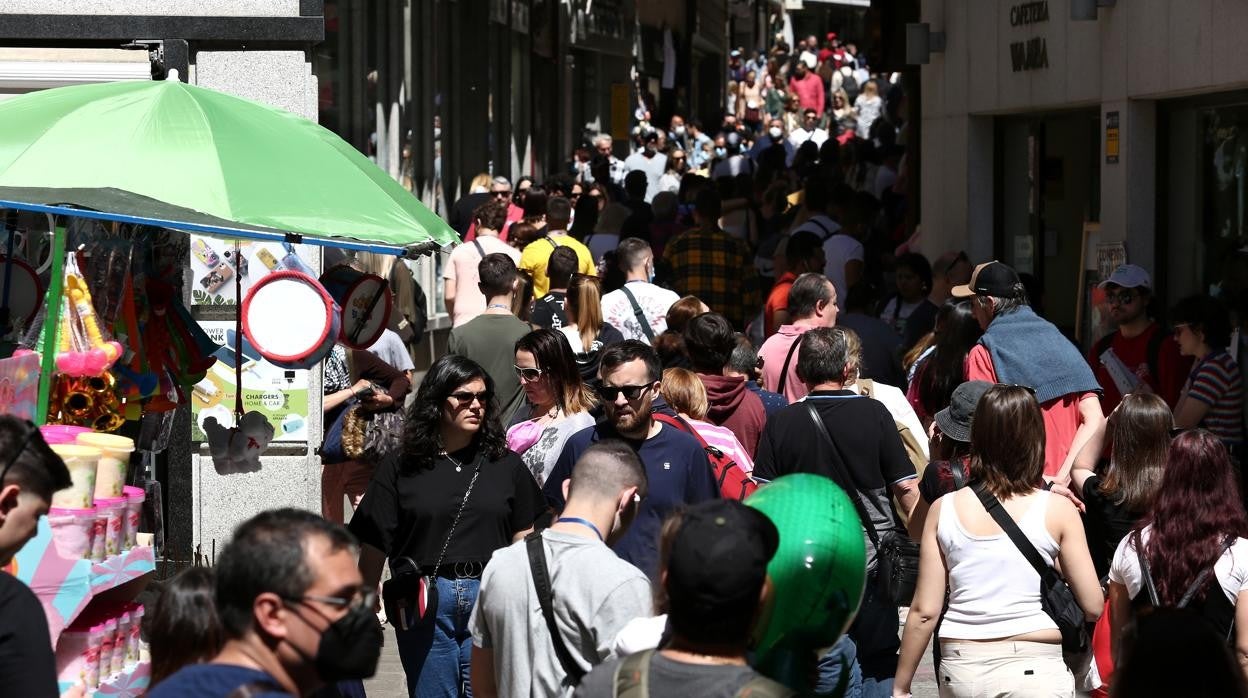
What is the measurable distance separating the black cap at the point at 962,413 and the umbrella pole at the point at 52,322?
10.8 feet

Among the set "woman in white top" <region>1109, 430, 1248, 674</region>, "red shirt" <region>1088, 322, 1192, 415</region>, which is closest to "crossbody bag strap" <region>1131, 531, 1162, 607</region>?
"woman in white top" <region>1109, 430, 1248, 674</region>

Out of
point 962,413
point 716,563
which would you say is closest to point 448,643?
point 962,413

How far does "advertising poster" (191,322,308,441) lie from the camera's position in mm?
9445

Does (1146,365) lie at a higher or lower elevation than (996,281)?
lower

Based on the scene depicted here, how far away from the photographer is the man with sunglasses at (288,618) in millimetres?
3398

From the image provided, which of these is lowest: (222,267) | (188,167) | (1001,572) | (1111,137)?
(1001,572)

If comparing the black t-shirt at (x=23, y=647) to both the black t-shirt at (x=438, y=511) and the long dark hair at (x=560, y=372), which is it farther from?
the long dark hair at (x=560, y=372)

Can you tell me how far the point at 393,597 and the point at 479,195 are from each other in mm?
10709

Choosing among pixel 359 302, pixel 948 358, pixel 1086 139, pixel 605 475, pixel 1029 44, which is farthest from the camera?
pixel 1029 44

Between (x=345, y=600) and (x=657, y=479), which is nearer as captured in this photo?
(x=345, y=600)

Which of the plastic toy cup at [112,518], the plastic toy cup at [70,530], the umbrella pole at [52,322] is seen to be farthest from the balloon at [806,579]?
the umbrella pole at [52,322]

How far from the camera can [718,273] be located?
13570 mm

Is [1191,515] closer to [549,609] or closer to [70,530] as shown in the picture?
[549,609]

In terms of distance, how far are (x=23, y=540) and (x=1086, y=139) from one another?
420 inches
